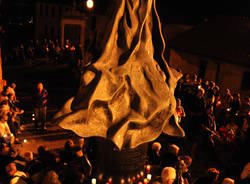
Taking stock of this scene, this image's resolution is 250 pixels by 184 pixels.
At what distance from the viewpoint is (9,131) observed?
8.52 meters

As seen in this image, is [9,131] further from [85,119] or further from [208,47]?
[208,47]

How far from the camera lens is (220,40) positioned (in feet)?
60.5

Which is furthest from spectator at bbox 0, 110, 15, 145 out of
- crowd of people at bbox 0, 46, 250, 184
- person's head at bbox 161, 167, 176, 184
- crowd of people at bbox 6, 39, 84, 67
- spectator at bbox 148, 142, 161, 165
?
crowd of people at bbox 6, 39, 84, 67

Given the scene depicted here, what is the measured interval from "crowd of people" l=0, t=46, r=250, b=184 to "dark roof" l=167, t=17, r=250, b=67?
4.53m

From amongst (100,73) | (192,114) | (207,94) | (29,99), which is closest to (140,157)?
(100,73)

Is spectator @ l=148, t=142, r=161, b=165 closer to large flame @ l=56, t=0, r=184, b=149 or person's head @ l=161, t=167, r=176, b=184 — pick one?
person's head @ l=161, t=167, r=176, b=184

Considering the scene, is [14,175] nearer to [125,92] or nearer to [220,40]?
[125,92]

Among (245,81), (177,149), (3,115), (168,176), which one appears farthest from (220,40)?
(168,176)

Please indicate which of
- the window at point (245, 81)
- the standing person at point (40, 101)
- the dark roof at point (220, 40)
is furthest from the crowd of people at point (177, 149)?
the dark roof at point (220, 40)

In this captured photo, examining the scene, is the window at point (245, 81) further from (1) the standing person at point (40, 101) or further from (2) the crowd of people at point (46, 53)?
(1) the standing person at point (40, 101)

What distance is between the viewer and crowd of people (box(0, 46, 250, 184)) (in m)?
6.57

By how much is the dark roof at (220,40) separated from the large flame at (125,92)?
36.8ft

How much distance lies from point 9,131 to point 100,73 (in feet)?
13.9

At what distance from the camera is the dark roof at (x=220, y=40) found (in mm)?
16766
